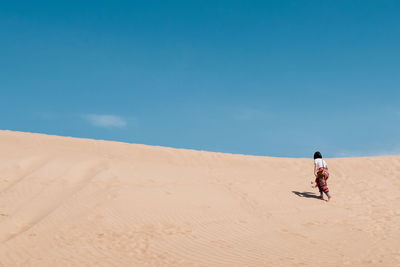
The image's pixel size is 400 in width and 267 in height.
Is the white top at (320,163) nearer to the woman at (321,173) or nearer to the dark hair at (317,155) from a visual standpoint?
the woman at (321,173)

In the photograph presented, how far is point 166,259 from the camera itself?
7465 millimetres

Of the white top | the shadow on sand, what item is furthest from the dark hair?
the shadow on sand

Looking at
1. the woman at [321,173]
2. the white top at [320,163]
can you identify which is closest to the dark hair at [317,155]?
the woman at [321,173]

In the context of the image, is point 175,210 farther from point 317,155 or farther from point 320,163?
point 317,155

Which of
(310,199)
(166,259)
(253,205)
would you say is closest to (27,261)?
(166,259)

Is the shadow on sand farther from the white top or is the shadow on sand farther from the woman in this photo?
the white top

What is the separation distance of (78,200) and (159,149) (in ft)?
24.5

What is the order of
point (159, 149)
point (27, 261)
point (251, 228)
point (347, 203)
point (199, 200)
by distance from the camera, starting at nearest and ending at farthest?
1. point (27, 261)
2. point (251, 228)
3. point (199, 200)
4. point (347, 203)
5. point (159, 149)

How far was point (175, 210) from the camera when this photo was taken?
10516 mm

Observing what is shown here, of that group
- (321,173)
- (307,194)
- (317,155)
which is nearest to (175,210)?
(321,173)

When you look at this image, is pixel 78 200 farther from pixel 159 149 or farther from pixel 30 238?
pixel 159 149

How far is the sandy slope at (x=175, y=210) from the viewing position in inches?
307

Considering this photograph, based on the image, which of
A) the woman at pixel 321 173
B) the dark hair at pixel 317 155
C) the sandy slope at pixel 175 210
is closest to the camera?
the sandy slope at pixel 175 210

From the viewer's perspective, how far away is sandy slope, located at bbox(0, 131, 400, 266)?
25.6 ft
